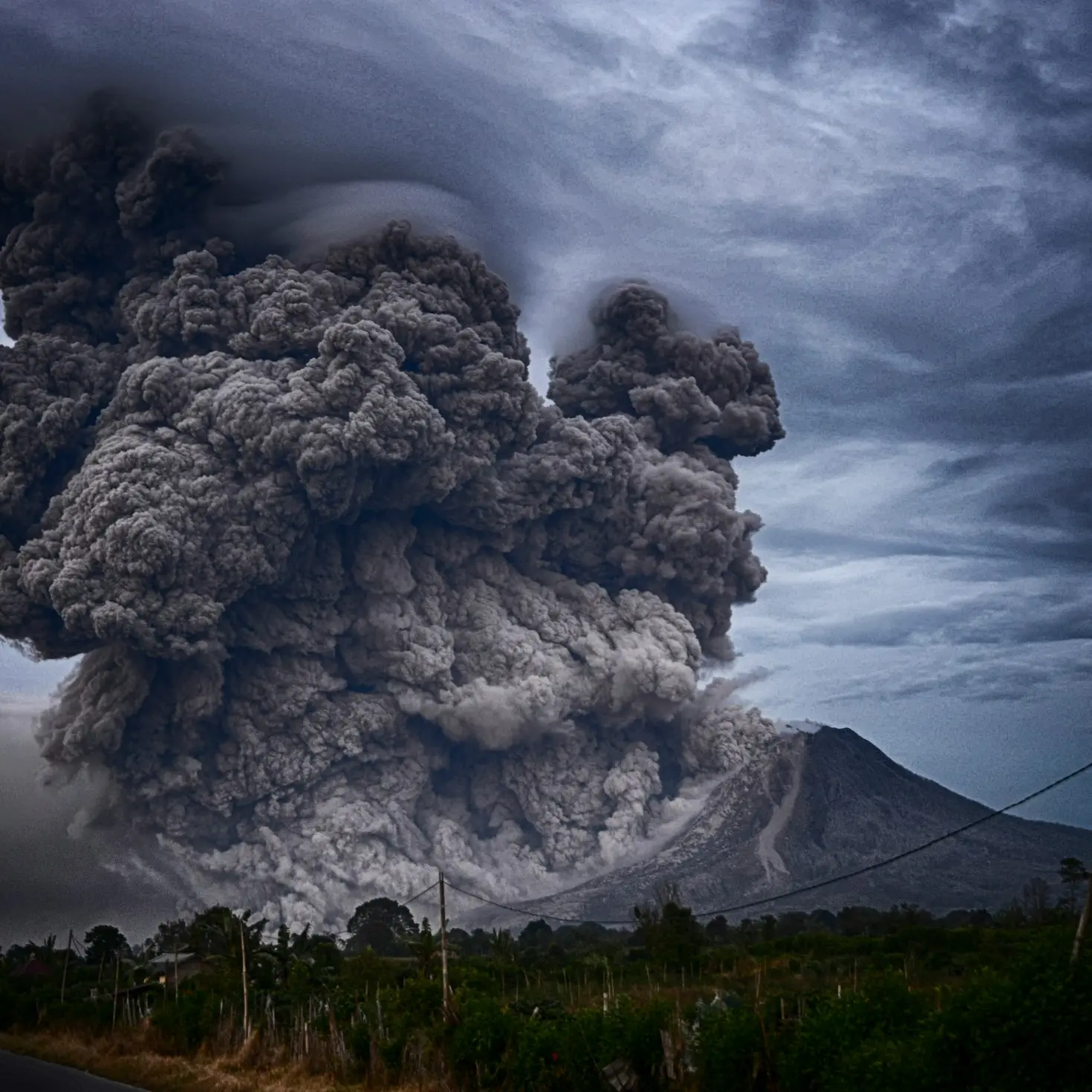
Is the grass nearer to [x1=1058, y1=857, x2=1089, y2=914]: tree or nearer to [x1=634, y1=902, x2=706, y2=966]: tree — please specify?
[x1=634, y1=902, x2=706, y2=966]: tree

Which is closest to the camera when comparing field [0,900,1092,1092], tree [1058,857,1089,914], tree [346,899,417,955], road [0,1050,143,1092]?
field [0,900,1092,1092]

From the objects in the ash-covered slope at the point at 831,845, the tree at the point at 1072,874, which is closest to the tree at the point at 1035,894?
the ash-covered slope at the point at 831,845

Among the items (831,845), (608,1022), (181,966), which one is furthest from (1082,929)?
(831,845)

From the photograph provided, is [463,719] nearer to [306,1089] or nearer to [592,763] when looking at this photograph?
[592,763]

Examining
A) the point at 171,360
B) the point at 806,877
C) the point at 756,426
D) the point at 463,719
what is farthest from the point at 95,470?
the point at 806,877

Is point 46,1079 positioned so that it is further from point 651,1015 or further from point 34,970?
point 34,970

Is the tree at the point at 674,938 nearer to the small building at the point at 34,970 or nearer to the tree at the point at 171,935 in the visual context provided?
the tree at the point at 171,935

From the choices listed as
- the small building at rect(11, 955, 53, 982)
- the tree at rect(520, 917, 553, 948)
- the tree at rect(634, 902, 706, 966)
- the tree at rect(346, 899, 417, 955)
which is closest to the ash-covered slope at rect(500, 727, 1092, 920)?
the tree at rect(520, 917, 553, 948)
